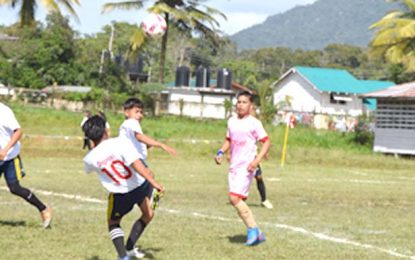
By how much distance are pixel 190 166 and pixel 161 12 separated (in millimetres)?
18513

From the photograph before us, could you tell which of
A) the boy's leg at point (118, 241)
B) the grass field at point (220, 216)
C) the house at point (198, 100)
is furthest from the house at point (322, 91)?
the boy's leg at point (118, 241)

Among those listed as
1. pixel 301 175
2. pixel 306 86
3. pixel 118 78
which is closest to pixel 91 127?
pixel 301 175

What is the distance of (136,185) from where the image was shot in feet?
24.0

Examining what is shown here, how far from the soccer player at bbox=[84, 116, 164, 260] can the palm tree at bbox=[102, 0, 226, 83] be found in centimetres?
3188

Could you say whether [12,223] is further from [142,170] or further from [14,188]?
[142,170]

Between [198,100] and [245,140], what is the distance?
55.0 metres

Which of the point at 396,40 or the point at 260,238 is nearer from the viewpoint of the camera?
the point at 260,238

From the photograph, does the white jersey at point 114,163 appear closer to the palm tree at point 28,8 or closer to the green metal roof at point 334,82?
the palm tree at point 28,8

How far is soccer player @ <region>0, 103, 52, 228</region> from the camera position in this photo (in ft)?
31.4

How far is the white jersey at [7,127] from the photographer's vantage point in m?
9.66

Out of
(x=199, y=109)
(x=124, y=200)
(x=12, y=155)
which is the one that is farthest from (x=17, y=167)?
(x=199, y=109)

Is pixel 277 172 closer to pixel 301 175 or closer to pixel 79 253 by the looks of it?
pixel 301 175

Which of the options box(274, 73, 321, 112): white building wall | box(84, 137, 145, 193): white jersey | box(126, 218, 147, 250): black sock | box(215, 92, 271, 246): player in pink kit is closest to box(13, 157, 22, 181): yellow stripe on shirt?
box(126, 218, 147, 250): black sock

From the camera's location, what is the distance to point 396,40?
38.8 m
